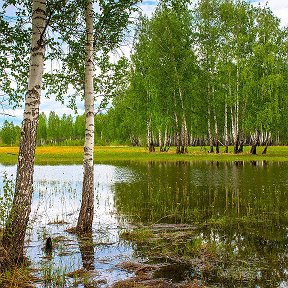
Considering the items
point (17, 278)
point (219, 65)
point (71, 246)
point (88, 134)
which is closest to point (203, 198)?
point (88, 134)

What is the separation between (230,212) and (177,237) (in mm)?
4593

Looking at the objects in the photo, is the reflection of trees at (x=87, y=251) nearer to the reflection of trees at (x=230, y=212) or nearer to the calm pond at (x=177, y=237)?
the calm pond at (x=177, y=237)

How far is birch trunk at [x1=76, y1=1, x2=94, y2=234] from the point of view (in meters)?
12.0

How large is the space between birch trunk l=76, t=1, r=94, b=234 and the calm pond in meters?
0.59

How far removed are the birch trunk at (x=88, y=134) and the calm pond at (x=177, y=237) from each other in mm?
595

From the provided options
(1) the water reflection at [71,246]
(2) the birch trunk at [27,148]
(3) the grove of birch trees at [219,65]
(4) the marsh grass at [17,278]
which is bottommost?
(1) the water reflection at [71,246]

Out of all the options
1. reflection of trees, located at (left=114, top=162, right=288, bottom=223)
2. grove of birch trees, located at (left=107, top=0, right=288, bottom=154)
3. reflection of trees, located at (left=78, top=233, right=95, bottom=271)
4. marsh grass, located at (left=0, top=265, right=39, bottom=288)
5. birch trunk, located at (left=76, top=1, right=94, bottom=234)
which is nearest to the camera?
marsh grass, located at (left=0, top=265, right=39, bottom=288)

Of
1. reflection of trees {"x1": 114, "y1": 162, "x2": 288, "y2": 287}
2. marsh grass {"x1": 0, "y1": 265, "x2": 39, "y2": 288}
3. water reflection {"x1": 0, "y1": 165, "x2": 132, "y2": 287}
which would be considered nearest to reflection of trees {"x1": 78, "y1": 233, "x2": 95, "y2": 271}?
water reflection {"x1": 0, "y1": 165, "x2": 132, "y2": 287}

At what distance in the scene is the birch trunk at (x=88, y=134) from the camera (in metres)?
12.0

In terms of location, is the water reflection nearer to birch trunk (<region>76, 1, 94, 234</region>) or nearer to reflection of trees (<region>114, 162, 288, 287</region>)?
birch trunk (<region>76, 1, 94, 234</region>)

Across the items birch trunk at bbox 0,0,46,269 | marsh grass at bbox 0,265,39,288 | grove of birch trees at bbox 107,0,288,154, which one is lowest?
marsh grass at bbox 0,265,39,288

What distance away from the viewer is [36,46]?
8.48 m

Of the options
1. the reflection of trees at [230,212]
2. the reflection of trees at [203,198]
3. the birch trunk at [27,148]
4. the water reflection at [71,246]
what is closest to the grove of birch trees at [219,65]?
the reflection of trees at [203,198]

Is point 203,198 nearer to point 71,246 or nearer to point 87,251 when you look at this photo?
point 71,246
